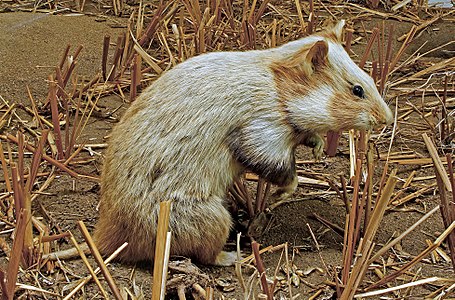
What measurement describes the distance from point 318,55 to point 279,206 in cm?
85

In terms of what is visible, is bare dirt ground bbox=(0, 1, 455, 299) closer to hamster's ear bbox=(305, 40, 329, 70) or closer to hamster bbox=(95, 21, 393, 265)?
hamster bbox=(95, 21, 393, 265)

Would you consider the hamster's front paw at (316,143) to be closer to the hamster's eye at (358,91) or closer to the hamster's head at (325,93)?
the hamster's head at (325,93)

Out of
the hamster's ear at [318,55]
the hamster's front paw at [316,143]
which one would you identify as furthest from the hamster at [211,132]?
the hamster's front paw at [316,143]

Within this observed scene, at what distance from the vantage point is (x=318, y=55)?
276cm

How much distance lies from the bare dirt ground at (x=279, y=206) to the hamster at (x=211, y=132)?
7.0 inches

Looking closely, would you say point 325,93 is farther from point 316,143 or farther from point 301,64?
point 316,143

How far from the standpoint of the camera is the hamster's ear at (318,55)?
8.86ft

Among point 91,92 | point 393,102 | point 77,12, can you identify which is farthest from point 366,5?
point 91,92

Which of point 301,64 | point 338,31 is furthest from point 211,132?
point 338,31

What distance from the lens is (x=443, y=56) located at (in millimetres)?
5152

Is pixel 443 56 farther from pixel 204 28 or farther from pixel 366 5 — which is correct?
pixel 204 28

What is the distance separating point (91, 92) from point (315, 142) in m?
1.65

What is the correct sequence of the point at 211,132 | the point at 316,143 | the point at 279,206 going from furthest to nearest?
the point at 279,206, the point at 316,143, the point at 211,132

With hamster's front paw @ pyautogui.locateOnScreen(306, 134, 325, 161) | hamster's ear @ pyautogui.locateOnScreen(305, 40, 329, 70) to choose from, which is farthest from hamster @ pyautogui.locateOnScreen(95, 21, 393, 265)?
hamster's front paw @ pyautogui.locateOnScreen(306, 134, 325, 161)
